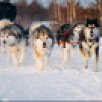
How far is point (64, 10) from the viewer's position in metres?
50.3

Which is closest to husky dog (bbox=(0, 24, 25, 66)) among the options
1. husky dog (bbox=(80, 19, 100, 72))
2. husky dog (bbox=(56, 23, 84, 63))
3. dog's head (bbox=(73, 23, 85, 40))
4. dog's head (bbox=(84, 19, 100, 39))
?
husky dog (bbox=(56, 23, 84, 63))

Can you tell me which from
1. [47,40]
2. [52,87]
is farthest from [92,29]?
[52,87]

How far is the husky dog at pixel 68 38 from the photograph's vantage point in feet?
28.9

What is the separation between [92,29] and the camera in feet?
24.1

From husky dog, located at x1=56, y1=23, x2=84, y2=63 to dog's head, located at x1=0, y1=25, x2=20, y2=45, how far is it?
73.0 inches

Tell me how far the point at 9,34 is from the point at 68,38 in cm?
209

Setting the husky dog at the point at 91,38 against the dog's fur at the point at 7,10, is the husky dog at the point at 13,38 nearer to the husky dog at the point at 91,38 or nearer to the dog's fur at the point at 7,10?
the dog's fur at the point at 7,10

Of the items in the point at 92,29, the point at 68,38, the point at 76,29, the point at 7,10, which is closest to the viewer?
the point at 92,29

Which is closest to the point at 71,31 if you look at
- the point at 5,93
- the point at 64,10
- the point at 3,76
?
the point at 3,76

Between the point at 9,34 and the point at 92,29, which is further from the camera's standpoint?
the point at 9,34

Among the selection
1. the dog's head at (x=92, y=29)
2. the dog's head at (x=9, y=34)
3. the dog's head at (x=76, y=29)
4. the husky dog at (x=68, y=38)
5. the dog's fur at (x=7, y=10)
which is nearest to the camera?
the dog's head at (x=92, y=29)

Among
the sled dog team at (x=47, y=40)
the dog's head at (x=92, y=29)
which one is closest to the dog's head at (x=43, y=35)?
the sled dog team at (x=47, y=40)

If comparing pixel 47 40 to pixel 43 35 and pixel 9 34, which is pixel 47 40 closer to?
pixel 43 35

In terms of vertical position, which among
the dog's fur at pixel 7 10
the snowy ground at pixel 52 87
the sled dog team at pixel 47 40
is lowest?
the snowy ground at pixel 52 87
